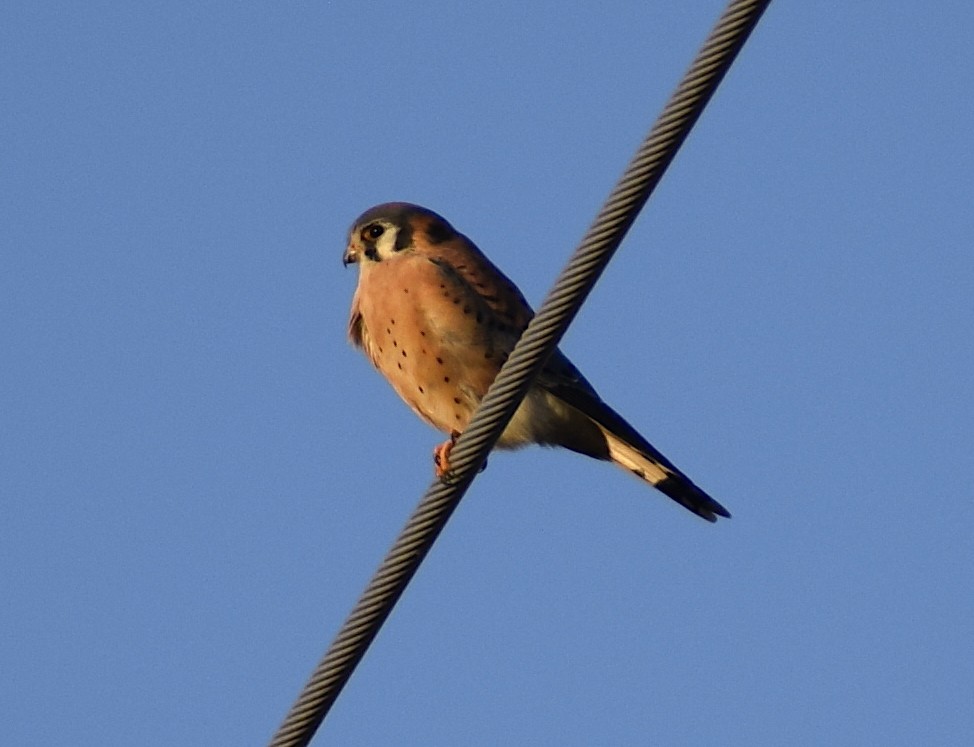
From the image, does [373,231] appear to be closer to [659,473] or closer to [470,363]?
[470,363]

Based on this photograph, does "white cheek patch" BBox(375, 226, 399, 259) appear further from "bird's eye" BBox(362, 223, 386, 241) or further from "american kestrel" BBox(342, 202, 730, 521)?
"american kestrel" BBox(342, 202, 730, 521)

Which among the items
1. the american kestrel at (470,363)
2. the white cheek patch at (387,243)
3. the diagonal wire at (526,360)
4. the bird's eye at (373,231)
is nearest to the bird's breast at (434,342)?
the american kestrel at (470,363)

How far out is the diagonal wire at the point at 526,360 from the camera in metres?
2.73

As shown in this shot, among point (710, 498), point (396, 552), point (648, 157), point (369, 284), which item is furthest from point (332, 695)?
point (369, 284)

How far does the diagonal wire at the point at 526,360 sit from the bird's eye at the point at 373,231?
2.67 metres

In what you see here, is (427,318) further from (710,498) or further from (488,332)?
(710,498)

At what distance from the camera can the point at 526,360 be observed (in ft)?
9.80

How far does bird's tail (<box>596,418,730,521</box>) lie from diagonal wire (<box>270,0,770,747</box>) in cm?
200

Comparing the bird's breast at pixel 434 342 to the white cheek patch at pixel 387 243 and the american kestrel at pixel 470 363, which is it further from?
the white cheek patch at pixel 387 243

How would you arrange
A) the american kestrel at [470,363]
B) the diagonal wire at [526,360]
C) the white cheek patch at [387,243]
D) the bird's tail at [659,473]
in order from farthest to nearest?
the white cheek patch at [387,243]
the american kestrel at [470,363]
the bird's tail at [659,473]
the diagonal wire at [526,360]

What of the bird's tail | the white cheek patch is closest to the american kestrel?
the bird's tail

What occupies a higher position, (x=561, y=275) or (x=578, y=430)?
(x=561, y=275)

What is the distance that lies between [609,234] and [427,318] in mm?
2430

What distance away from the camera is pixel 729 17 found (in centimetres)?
269
